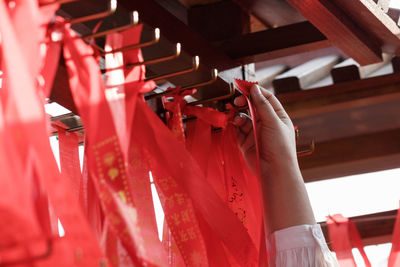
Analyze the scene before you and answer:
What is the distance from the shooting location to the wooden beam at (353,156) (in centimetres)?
338

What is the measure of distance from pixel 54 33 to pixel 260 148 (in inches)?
29.9

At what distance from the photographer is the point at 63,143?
5.17ft

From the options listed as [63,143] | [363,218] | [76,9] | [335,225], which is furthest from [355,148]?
[76,9]

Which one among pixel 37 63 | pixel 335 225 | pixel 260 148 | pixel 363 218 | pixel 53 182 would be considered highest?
pixel 37 63

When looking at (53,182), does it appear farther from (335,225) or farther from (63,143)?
(335,225)

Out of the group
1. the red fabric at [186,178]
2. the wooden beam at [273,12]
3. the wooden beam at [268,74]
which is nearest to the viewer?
the red fabric at [186,178]

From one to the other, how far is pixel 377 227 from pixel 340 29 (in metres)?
2.07

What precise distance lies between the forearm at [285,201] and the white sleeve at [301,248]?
22mm

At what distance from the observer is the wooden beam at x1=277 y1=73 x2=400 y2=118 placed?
2.91m

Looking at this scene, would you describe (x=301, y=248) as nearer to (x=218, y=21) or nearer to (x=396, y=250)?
(x=396, y=250)

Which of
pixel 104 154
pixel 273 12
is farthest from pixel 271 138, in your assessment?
pixel 273 12

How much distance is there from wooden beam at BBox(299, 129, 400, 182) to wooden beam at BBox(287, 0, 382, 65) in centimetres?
150

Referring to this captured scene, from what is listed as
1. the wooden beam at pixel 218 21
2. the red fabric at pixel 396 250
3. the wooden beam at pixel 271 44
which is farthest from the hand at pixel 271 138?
the red fabric at pixel 396 250

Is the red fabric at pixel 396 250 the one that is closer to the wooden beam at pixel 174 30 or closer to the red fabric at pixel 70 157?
the wooden beam at pixel 174 30
